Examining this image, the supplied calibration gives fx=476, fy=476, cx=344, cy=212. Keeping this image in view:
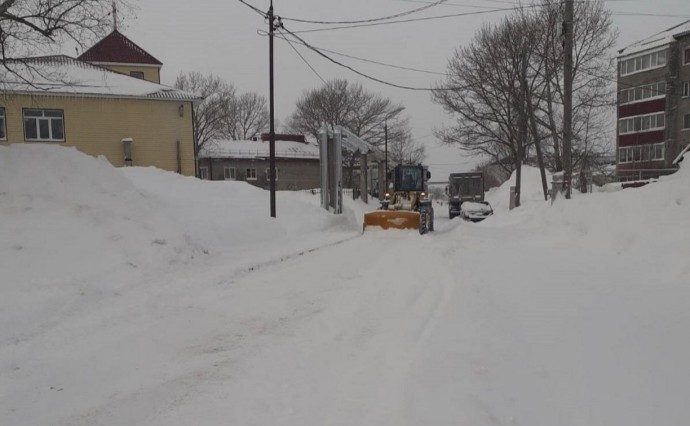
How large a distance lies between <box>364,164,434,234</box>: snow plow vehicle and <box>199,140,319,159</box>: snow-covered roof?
33.1 metres

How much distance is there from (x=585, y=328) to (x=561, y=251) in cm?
627

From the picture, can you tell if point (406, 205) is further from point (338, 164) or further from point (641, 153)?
point (641, 153)

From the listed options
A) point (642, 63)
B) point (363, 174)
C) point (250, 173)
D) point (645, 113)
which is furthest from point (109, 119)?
point (642, 63)

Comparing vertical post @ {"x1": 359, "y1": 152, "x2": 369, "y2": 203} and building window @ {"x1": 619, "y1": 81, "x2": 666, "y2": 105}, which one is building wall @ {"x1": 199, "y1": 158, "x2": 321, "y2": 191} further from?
building window @ {"x1": 619, "y1": 81, "x2": 666, "y2": 105}

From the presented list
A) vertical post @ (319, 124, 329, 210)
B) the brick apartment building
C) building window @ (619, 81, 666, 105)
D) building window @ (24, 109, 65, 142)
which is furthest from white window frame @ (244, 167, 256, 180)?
building window @ (619, 81, 666, 105)

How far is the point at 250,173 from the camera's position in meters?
53.4

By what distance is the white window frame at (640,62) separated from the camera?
4325 cm

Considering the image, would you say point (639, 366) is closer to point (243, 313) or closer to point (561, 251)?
point (243, 313)

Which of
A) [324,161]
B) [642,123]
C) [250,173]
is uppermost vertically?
[642,123]

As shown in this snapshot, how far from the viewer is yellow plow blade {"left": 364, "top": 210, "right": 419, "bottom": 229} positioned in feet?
55.6

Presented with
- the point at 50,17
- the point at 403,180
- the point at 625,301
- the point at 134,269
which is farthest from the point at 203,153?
the point at 625,301

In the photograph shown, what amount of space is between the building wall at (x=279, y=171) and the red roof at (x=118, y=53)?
1564 cm

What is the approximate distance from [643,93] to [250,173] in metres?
40.4

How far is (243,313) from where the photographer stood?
626cm
